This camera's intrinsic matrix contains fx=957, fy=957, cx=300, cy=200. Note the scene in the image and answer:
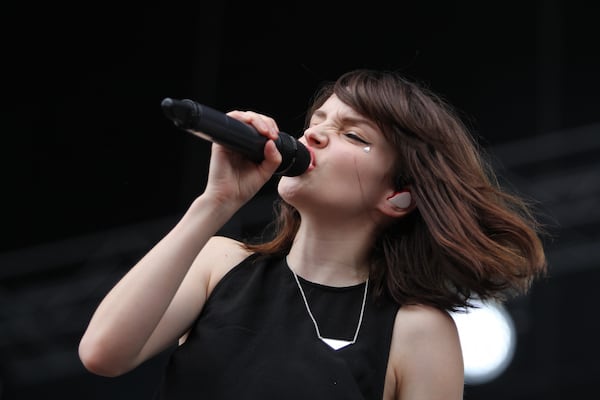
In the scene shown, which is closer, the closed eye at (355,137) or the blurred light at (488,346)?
the closed eye at (355,137)

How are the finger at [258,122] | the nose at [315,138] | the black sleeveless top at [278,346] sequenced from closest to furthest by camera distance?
the finger at [258,122] < the black sleeveless top at [278,346] < the nose at [315,138]

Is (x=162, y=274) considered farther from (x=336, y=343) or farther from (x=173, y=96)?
(x=173, y=96)

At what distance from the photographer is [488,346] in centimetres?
555

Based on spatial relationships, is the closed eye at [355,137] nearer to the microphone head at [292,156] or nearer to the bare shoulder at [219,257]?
the microphone head at [292,156]

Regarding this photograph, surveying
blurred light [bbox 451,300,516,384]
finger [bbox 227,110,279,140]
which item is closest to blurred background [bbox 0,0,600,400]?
blurred light [bbox 451,300,516,384]

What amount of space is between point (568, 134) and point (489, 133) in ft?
1.38

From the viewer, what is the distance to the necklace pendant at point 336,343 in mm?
1644

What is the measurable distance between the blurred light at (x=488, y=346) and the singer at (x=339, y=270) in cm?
376

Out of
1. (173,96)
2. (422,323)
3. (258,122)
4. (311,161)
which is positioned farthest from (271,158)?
(173,96)

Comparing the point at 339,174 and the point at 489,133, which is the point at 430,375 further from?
the point at 489,133

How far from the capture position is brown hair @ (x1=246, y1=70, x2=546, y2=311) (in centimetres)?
172

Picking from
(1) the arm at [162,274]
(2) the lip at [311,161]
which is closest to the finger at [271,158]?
(1) the arm at [162,274]

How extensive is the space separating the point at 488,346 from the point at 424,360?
159 inches

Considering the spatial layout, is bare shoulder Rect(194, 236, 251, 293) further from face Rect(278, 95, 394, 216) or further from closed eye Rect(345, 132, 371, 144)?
closed eye Rect(345, 132, 371, 144)
